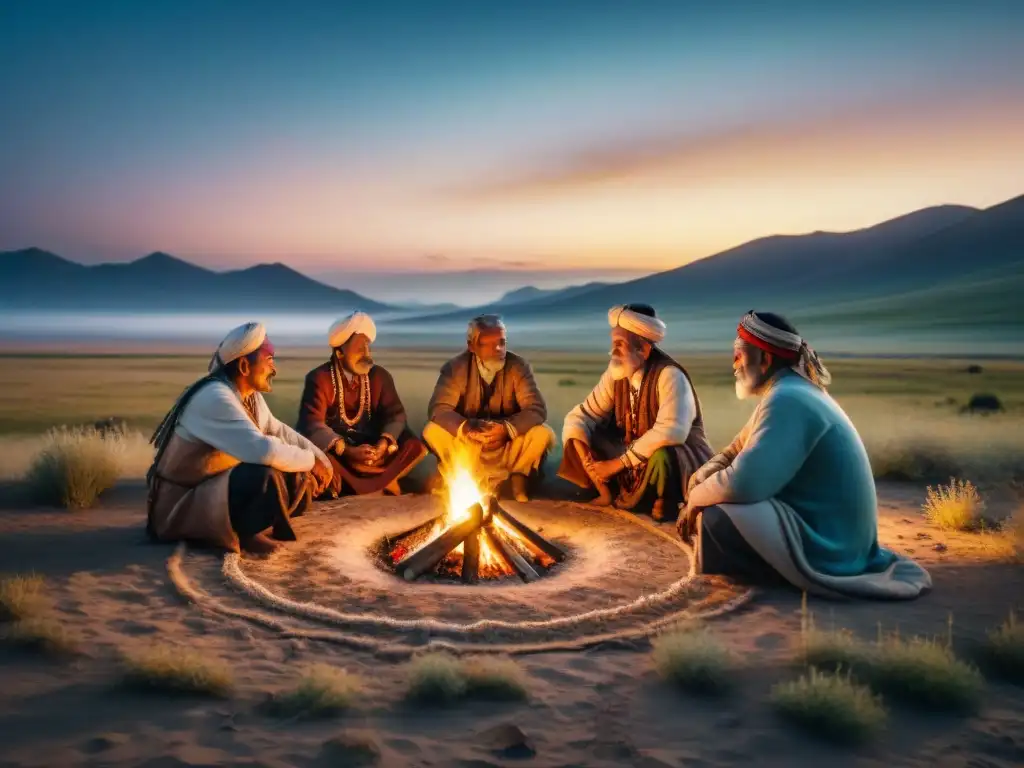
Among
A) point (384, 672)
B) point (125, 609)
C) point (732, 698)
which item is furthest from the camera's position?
point (125, 609)

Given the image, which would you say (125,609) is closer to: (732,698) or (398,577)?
(398,577)

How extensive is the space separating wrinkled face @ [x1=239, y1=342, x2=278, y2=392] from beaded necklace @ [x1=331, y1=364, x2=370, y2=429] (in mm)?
1712

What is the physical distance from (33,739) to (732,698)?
10.6 ft

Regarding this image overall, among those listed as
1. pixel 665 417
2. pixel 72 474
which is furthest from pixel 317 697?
pixel 72 474

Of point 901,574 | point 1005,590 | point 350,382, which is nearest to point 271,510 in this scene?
point 350,382

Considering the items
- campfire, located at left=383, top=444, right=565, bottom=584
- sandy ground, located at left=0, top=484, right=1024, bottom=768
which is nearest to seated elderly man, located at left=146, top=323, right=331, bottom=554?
sandy ground, located at left=0, top=484, right=1024, bottom=768

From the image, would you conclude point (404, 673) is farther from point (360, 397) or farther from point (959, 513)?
point (959, 513)

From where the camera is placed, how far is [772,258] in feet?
331

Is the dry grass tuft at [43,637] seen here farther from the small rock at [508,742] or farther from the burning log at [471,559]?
the burning log at [471,559]

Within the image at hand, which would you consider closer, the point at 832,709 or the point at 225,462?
the point at 832,709

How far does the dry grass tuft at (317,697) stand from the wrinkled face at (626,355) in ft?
15.0

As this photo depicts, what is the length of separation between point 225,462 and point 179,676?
272cm

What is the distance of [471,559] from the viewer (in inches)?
255

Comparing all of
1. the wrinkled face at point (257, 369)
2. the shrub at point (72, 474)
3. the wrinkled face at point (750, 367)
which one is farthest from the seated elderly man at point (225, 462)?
the wrinkled face at point (750, 367)
